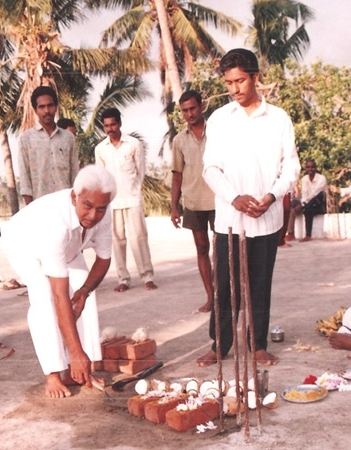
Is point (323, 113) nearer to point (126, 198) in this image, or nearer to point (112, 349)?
point (126, 198)

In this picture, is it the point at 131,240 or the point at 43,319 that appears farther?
the point at 131,240

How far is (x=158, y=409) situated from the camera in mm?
3299

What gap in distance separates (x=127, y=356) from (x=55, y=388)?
62 cm

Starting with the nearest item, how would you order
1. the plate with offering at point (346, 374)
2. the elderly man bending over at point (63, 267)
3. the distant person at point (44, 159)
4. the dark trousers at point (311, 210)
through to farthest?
1. the elderly man bending over at point (63, 267)
2. the plate with offering at point (346, 374)
3. the distant person at point (44, 159)
4. the dark trousers at point (311, 210)

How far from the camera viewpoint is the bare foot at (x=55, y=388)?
3811 millimetres

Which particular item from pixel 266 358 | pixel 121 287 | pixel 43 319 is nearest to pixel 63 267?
pixel 43 319

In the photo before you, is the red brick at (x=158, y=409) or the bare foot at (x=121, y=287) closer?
the red brick at (x=158, y=409)

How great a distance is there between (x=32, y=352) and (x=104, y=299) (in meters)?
2.04

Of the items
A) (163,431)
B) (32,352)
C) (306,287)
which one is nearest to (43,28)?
(306,287)

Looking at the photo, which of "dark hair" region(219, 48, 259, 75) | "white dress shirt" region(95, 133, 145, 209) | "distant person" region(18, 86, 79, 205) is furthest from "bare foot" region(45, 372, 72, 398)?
"white dress shirt" region(95, 133, 145, 209)

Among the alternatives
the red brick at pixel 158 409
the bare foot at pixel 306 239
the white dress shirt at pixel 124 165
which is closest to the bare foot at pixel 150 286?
the white dress shirt at pixel 124 165

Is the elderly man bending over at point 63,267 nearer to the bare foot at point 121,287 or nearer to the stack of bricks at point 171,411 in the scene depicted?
the stack of bricks at point 171,411

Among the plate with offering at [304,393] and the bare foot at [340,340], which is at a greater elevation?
the bare foot at [340,340]

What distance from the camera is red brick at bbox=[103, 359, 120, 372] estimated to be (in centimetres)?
433
